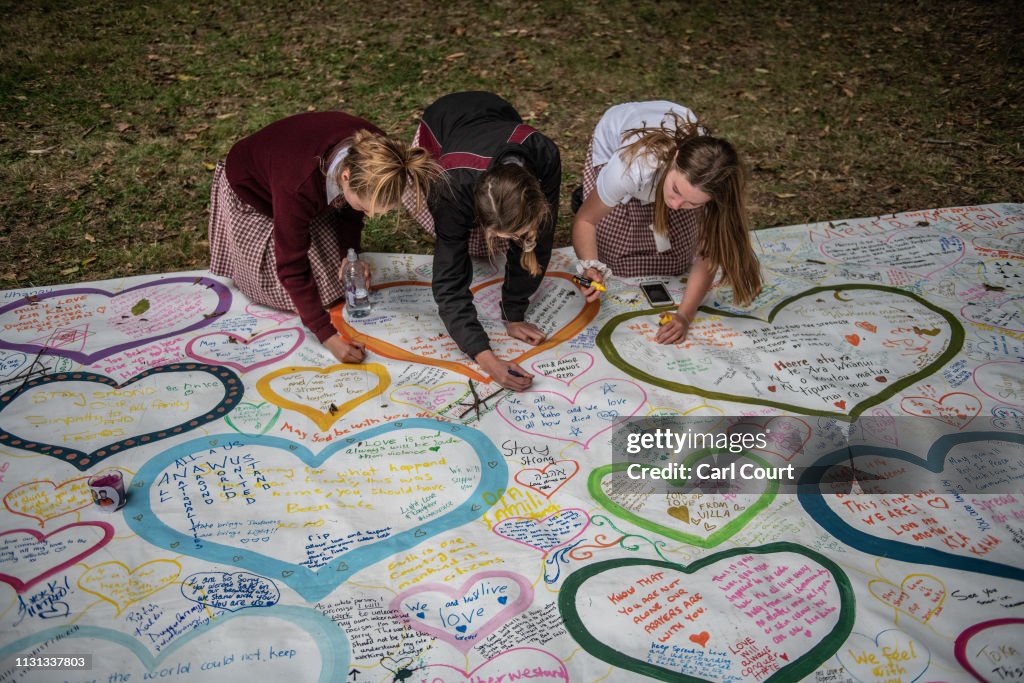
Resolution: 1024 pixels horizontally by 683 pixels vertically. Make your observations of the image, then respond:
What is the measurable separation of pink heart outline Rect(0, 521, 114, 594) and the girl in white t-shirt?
1.98 metres

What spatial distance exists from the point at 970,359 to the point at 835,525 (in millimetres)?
1198

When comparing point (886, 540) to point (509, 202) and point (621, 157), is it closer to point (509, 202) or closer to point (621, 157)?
point (509, 202)

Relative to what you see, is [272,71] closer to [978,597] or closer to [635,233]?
[635,233]

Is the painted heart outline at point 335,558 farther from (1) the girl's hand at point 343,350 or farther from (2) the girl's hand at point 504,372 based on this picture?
(1) the girl's hand at point 343,350

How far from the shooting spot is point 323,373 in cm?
296

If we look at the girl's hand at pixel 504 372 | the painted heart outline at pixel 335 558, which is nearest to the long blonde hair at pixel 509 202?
the girl's hand at pixel 504 372

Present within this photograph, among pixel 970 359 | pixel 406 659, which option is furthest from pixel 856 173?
pixel 406 659

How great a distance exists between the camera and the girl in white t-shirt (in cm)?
282

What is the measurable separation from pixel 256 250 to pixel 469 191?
102cm

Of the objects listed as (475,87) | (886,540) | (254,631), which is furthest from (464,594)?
(475,87)

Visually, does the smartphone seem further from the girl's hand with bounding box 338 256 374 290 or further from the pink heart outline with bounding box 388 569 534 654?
the pink heart outline with bounding box 388 569 534 654

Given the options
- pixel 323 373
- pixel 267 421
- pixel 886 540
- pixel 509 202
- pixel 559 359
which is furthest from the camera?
pixel 559 359

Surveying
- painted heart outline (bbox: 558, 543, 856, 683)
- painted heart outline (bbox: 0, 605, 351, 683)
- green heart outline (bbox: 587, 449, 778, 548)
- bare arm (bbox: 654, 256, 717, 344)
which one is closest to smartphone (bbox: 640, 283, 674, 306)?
bare arm (bbox: 654, 256, 717, 344)

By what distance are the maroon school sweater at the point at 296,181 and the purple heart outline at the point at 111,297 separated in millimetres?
545
